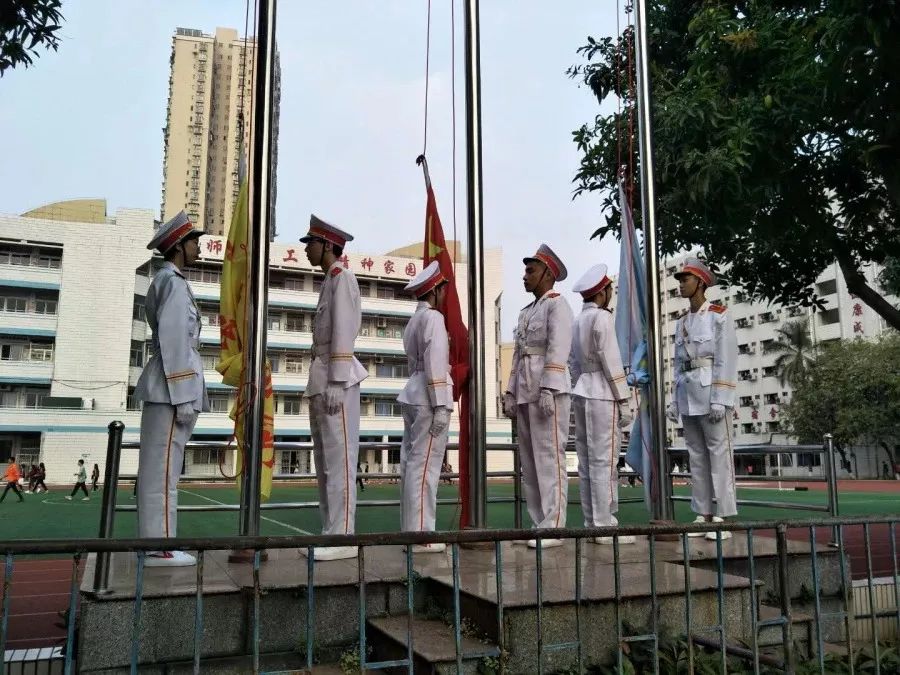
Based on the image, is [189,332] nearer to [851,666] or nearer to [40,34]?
[40,34]

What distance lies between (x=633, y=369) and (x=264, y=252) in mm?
3152

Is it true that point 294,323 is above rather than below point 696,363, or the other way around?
above

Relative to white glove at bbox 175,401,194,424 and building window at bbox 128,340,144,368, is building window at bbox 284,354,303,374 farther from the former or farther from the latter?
white glove at bbox 175,401,194,424

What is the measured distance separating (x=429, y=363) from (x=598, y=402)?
1.38 meters

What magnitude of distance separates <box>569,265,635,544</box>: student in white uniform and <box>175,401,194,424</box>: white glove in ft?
9.27

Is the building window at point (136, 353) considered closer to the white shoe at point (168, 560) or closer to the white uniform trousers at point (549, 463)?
the white uniform trousers at point (549, 463)

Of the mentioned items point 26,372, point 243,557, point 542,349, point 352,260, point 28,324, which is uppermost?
point 352,260

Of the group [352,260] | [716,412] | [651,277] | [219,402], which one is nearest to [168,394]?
[651,277]

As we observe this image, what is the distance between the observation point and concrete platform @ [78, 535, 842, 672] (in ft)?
10.1

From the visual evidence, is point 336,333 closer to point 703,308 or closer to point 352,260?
point 703,308

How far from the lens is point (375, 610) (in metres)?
3.54

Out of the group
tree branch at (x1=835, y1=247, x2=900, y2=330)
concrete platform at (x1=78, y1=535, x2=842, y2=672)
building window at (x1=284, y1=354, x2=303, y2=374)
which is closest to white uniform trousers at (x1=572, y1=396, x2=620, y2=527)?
concrete platform at (x1=78, y1=535, x2=842, y2=672)

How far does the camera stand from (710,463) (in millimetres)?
5977

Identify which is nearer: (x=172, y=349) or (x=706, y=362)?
(x=172, y=349)
